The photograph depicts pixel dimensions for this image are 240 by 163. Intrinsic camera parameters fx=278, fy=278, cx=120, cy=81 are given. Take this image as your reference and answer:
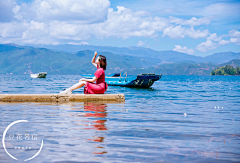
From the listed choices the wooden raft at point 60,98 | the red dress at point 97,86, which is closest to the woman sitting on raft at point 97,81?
the red dress at point 97,86

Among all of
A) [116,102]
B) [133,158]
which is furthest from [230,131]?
[116,102]

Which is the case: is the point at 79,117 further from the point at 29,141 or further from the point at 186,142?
the point at 186,142

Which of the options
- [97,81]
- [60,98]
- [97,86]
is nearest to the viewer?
[97,81]

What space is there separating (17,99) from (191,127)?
1062 centimetres

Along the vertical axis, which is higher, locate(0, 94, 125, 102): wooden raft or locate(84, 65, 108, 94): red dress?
locate(84, 65, 108, 94): red dress

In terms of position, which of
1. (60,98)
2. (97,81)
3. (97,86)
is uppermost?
(97,81)

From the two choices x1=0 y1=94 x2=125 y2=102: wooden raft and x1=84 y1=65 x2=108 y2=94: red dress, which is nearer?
x1=84 y1=65 x2=108 y2=94: red dress

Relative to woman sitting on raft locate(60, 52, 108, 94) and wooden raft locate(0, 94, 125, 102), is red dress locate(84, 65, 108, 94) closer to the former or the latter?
woman sitting on raft locate(60, 52, 108, 94)

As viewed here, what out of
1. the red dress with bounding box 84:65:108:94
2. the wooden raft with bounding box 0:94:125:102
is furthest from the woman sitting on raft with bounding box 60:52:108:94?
the wooden raft with bounding box 0:94:125:102

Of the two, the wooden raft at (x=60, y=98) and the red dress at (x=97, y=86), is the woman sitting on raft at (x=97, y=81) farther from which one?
the wooden raft at (x=60, y=98)

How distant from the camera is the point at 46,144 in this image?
6512 mm

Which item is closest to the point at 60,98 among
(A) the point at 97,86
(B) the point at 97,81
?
(A) the point at 97,86

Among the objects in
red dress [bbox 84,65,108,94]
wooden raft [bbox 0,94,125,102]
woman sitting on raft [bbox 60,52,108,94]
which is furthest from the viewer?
wooden raft [bbox 0,94,125,102]

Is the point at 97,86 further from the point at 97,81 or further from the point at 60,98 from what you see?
the point at 60,98
